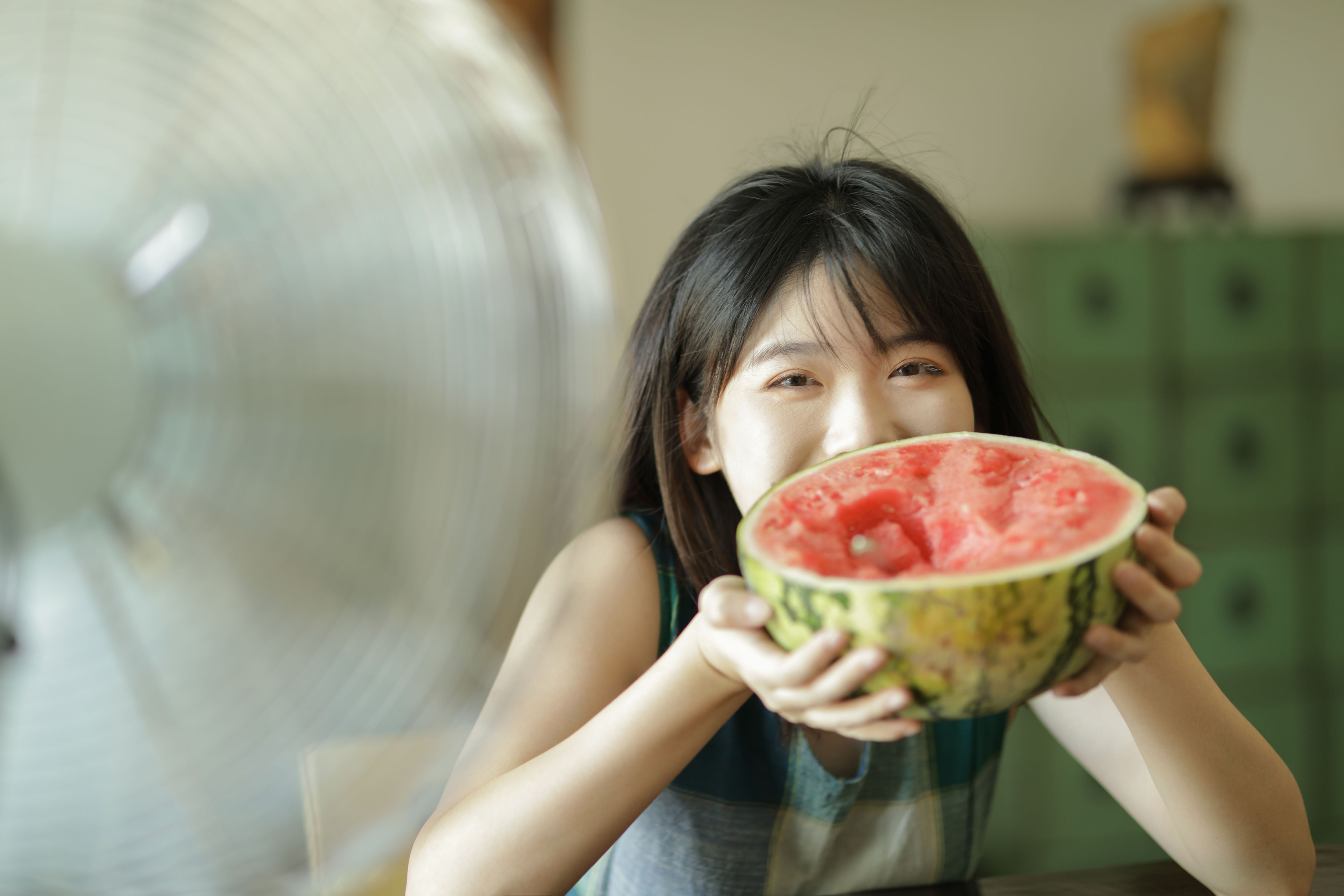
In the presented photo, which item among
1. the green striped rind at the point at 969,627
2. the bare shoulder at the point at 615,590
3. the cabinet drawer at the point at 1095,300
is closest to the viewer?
the green striped rind at the point at 969,627

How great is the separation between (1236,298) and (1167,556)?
200 centimetres

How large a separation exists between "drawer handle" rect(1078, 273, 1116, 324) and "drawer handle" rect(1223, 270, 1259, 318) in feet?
0.93

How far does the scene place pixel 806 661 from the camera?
1.63 feet

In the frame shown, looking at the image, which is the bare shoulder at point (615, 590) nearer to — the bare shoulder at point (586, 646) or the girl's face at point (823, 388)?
the bare shoulder at point (586, 646)

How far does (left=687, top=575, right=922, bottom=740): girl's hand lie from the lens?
1.62 feet

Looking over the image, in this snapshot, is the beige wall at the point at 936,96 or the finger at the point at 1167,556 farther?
the beige wall at the point at 936,96

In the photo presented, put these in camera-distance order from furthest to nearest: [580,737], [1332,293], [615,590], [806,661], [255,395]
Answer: [1332,293], [615,590], [580,737], [806,661], [255,395]

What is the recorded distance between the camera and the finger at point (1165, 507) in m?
0.58

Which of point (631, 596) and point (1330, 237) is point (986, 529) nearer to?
point (631, 596)

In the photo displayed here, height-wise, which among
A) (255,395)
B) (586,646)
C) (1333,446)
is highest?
(255,395)

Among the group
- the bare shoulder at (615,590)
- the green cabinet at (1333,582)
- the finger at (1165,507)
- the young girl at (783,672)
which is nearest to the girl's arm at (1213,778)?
the young girl at (783,672)

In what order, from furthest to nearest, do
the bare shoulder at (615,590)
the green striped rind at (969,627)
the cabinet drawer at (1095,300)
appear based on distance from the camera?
Result: the cabinet drawer at (1095,300) < the bare shoulder at (615,590) < the green striped rind at (969,627)

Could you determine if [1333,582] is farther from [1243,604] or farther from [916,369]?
[916,369]

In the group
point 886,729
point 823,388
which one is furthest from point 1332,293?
point 886,729
